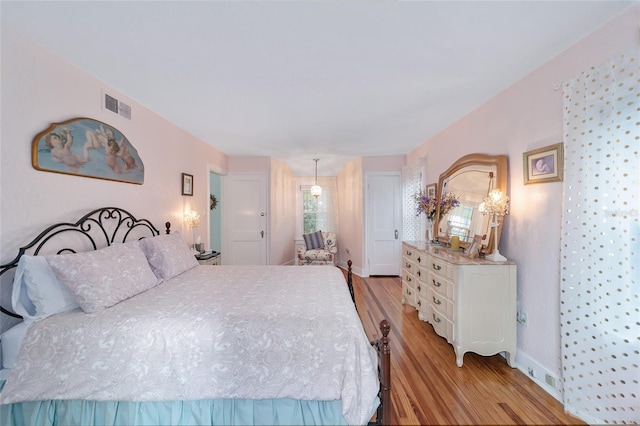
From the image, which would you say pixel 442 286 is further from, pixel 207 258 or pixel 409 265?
pixel 207 258

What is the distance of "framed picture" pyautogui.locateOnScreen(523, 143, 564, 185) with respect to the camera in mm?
1907

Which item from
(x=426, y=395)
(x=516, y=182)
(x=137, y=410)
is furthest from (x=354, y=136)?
(x=137, y=410)

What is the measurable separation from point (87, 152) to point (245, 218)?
10.6 ft

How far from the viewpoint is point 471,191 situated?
2.89m

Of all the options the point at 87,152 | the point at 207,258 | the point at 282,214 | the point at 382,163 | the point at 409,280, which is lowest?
the point at 409,280

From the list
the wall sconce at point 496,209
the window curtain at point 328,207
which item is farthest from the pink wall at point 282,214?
the wall sconce at point 496,209

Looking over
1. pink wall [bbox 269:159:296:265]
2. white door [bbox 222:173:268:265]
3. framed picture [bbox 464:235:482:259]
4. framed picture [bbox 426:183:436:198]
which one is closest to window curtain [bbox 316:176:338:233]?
pink wall [bbox 269:159:296:265]

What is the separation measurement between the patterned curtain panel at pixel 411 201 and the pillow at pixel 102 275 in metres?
4.18

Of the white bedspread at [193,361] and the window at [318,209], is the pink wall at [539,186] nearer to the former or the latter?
the white bedspread at [193,361]

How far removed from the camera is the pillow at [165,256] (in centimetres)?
234

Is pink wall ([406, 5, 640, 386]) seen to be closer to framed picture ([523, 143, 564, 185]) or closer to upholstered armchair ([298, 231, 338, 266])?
framed picture ([523, 143, 564, 185])

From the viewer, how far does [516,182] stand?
2336 mm

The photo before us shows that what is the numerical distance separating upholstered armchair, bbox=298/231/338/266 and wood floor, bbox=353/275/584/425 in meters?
2.65

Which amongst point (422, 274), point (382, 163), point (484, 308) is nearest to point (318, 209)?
point (382, 163)
